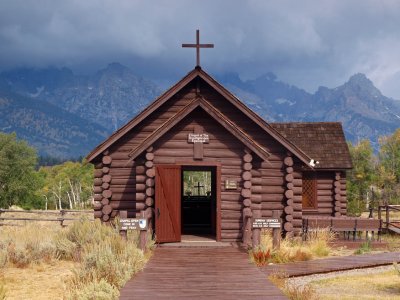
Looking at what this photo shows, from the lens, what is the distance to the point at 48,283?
1195 centimetres

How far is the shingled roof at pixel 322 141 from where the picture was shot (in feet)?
76.2

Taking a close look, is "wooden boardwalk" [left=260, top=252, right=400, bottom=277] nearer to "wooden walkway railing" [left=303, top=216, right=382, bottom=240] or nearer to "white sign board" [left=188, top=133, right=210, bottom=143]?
"wooden walkway railing" [left=303, top=216, right=382, bottom=240]

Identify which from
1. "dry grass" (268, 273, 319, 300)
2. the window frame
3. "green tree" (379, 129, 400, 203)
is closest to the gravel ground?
"dry grass" (268, 273, 319, 300)

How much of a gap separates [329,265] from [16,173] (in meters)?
57.8

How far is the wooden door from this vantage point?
1641 cm

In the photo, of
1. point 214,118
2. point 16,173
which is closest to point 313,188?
point 214,118

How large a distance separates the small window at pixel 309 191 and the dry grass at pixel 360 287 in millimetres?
10523

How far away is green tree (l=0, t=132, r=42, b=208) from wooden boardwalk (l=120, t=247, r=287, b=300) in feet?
177

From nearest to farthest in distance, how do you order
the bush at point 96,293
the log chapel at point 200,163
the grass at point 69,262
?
the bush at point 96,293
the grass at point 69,262
the log chapel at point 200,163

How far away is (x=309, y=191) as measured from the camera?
23578mm

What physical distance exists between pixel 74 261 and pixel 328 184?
1293 cm

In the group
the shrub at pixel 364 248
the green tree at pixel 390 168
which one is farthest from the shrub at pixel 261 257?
the green tree at pixel 390 168

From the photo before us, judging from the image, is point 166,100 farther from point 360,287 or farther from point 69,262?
point 360,287

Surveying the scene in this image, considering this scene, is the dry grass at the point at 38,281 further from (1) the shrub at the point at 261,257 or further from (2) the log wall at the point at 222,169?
(1) the shrub at the point at 261,257
